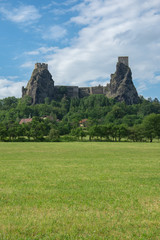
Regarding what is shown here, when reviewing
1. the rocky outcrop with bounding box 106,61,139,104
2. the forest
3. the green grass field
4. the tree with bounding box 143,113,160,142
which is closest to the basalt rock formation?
the rocky outcrop with bounding box 106,61,139,104

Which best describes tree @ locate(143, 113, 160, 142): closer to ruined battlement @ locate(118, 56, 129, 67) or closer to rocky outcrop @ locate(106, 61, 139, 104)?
rocky outcrop @ locate(106, 61, 139, 104)

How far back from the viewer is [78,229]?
20.9ft

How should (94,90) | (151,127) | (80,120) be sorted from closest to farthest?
(151,127)
(80,120)
(94,90)

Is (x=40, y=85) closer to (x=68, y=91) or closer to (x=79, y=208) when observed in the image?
(x=68, y=91)

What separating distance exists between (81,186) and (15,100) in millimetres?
167164

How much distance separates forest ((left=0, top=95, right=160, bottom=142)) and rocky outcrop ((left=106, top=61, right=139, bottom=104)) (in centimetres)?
823

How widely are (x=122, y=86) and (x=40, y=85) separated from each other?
2185 inches

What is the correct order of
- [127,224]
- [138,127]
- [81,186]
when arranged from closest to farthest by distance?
[127,224]
[81,186]
[138,127]

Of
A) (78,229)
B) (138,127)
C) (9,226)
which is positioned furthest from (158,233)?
(138,127)

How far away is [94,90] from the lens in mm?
167000

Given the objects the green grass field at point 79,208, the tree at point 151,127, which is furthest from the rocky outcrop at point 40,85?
the green grass field at point 79,208

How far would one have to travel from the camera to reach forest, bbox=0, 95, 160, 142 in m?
72.0

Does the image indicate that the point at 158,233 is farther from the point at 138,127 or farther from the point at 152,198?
the point at 138,127

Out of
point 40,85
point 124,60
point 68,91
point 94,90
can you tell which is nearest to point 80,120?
A: point 40,85
